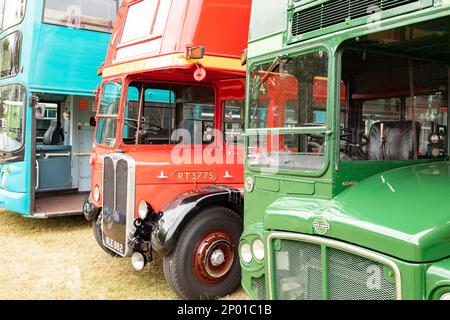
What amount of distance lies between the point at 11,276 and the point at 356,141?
4072 millimetres

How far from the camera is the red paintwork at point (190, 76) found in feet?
14.3

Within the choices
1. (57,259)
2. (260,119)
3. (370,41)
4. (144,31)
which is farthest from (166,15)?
(57,259)

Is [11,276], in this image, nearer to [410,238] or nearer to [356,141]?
[356,141]

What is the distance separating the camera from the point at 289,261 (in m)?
2.64

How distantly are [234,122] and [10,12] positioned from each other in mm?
4978

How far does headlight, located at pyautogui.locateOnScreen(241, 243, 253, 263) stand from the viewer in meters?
3.18

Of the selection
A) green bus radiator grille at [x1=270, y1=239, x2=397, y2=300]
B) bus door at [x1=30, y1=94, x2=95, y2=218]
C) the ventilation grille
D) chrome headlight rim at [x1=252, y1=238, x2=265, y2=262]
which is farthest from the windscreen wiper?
bus door at [x1=30, y1=94, x2=95, y2=218]

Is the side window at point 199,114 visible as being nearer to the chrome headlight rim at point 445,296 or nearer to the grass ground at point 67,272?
the grass ground at point 67,272

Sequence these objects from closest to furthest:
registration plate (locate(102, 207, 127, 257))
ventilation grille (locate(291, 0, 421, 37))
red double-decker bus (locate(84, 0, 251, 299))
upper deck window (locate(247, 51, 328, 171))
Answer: ventilation grille (locate(291, 0, 421, 37)) → upper deck window (locate(247, 51, 328, 171)) → red double-decker bus (locate(84, 0, 251, 299)) → registration plate (locate(102, 207, 127, 257))

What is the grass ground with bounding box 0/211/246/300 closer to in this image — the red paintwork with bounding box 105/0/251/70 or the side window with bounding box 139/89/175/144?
the side window with bounding box 139/89/175/144

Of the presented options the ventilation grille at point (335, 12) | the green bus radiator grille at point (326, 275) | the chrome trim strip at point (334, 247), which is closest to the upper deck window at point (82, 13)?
the ventilation grille at point (335, 12)

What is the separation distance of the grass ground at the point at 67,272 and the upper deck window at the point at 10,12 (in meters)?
3.57

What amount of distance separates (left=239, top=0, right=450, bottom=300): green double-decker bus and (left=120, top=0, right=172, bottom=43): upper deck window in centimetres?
147

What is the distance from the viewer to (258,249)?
10.1 ft
